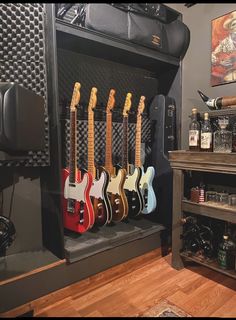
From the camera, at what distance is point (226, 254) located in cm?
160

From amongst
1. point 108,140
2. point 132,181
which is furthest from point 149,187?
point 108,140

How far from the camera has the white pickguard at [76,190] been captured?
1686 mm

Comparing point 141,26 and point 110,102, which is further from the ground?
point 141,26

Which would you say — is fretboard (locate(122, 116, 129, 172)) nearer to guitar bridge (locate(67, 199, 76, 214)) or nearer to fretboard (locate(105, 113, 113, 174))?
fretboard (locate(105, 113, 113, 174))

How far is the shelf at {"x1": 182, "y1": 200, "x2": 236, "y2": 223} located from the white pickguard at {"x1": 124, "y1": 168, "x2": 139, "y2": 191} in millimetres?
429

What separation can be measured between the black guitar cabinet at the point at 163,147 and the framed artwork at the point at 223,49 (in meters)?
0.46

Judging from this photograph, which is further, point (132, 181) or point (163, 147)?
point (163, 147)

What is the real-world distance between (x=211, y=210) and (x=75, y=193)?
3.28 feet

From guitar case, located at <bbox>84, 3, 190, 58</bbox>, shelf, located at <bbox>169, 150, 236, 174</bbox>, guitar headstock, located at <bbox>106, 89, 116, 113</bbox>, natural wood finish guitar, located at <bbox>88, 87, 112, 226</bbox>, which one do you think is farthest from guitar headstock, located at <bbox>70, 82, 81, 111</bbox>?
shelf, located at <bbox>169, 150, 236, 174</bbox>

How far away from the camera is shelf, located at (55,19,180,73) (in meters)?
1.58

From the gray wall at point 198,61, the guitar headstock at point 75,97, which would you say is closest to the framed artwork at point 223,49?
the gray wall at point 198,61

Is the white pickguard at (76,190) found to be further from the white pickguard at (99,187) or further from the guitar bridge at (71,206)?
the white pickguard at (99,187)

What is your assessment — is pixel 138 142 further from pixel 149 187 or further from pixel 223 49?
pixel 223 49

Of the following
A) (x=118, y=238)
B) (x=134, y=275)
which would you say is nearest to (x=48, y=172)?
(x=118, y=238)
